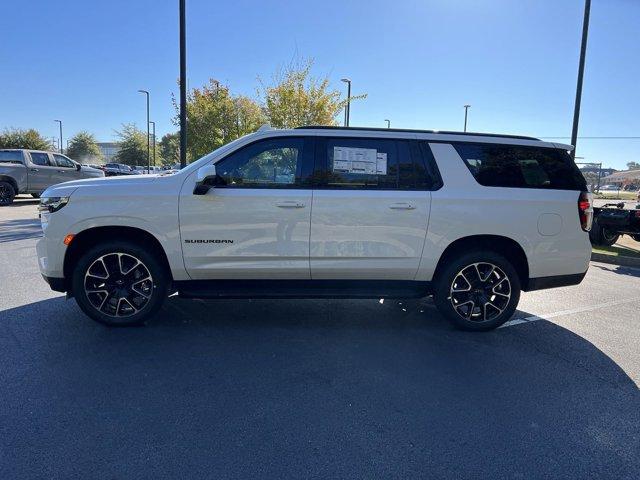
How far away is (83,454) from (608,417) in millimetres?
3355

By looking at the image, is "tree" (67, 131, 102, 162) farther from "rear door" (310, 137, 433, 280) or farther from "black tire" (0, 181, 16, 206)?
"rear door" (310, 137, 433, 280)

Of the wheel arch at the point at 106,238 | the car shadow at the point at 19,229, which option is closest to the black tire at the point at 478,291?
the wheel arch at the point at 106,238

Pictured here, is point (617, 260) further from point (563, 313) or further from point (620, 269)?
point (563, 313)

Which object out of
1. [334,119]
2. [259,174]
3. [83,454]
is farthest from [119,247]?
[334,119]

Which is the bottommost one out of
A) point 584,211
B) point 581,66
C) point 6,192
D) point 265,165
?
point 6,192

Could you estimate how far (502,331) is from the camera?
15.9 ft

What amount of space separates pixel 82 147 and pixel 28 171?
5318 centimetres

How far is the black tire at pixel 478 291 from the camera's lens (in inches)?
183

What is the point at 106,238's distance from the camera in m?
4.48

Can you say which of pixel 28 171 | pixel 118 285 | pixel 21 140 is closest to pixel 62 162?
pixel 28 171

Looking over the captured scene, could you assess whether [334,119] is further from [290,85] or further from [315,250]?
[315,250]

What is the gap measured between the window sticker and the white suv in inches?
0.8

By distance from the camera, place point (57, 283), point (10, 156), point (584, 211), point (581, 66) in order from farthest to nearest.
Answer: point (10, 156)
point (581, 66)
point (584, 211)
point (57, 283)

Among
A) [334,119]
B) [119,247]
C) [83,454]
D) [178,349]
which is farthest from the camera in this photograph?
[334,119]
